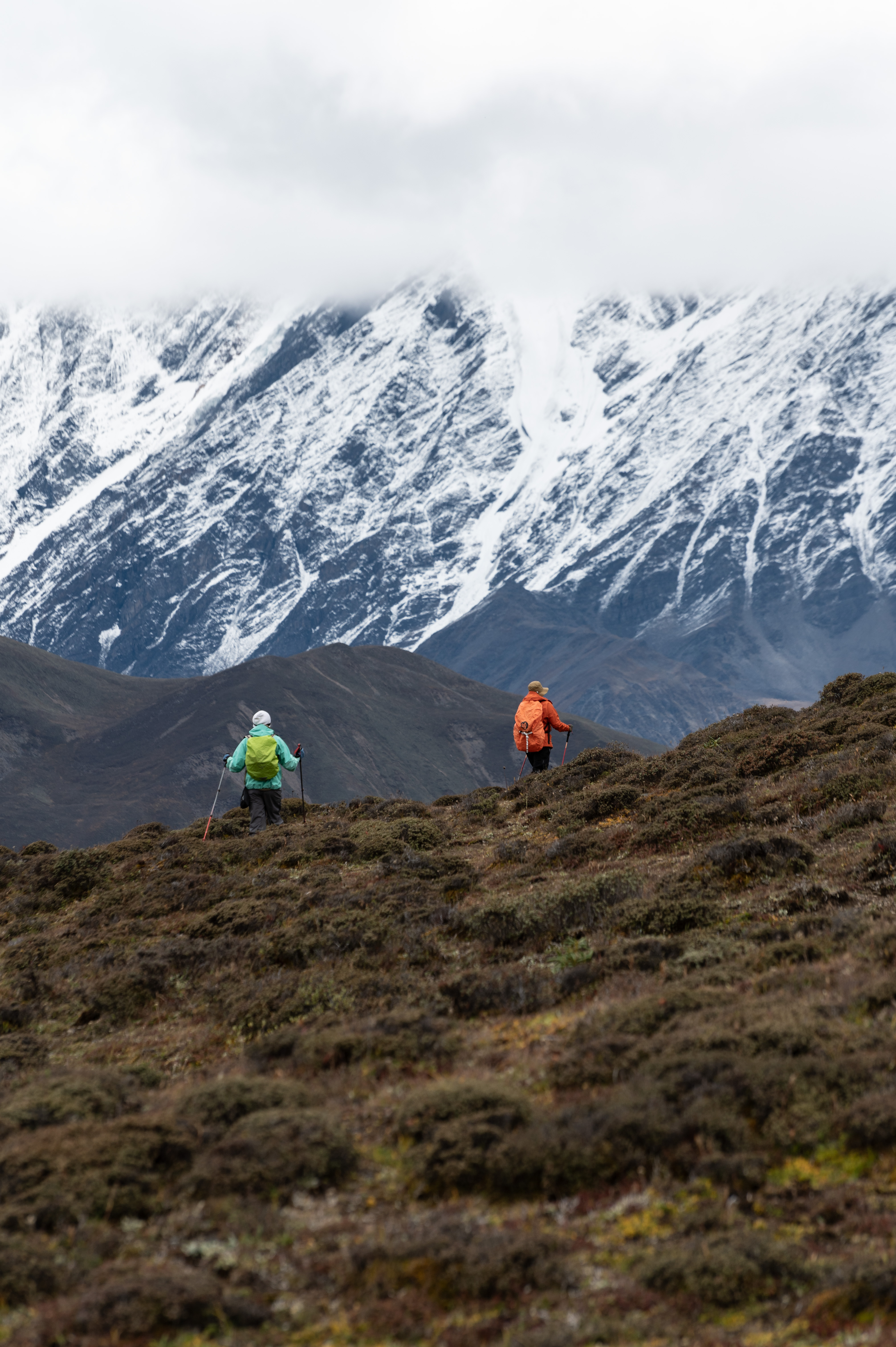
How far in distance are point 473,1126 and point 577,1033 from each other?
1732mm

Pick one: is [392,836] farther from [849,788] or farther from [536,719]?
[849,788]

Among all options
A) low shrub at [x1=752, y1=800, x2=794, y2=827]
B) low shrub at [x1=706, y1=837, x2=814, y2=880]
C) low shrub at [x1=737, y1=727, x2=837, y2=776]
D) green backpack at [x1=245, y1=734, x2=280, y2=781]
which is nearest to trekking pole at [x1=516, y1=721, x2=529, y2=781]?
low shrub at [x1=737, y1=727, x2=837, y2=776]

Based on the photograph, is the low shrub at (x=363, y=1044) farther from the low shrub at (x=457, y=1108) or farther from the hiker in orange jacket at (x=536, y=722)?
the hiker in orange jacket at (x=536, y=722)

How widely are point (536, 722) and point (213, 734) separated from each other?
14176 cm

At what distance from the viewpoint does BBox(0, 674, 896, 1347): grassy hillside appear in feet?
19.0

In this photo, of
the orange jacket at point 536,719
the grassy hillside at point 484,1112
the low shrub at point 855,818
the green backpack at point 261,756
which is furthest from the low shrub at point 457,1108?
the orange jacket at point 536,719

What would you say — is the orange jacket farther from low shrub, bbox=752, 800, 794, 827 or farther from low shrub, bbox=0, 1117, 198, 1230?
low shrub, bbox=0, 1117, 198, 1230

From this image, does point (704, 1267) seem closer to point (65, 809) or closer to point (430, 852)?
point (430, 852)

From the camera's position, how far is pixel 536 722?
952 inches

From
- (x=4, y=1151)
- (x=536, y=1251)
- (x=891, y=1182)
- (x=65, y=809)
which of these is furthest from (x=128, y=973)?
(x=65, y=809)

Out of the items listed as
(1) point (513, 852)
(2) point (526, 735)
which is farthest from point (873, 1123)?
(2) point (526, 735)

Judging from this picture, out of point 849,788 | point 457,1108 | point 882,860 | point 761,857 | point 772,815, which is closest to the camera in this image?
point 457,1108

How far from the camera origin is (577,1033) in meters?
8.73

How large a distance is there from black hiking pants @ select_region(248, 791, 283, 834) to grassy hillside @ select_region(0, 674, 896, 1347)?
7030 mm
